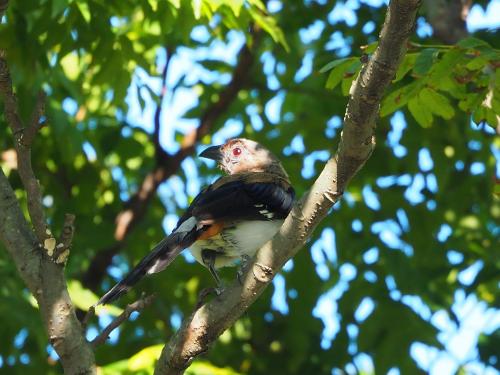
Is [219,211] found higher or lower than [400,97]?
lower

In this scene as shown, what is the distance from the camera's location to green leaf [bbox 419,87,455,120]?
4379mm

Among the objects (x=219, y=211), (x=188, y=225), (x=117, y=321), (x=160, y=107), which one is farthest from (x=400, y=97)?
(x=160, y=107)

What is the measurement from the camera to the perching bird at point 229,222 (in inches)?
190

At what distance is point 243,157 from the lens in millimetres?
7117

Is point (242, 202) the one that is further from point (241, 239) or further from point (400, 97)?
point (400, 97)

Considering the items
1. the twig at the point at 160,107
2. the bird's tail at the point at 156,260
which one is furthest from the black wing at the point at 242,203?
the twig at the point at 160,107

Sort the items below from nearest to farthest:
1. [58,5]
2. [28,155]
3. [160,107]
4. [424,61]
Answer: [28,155], [424,61], [58,5], [160,107]

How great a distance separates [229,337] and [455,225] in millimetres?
2352

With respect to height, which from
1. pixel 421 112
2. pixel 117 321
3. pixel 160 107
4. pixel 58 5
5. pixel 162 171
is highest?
pixel 421 112

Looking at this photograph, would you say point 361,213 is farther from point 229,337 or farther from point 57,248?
point 57,248

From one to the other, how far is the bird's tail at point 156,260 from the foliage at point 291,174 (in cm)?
151

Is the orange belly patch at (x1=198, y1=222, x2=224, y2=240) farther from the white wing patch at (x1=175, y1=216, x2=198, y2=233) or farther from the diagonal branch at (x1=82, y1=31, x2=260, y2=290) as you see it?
the diagonal branch at (x1=82, y1=31, x2=260, y2=290)

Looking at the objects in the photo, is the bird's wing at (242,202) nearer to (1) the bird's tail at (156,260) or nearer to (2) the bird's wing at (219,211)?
(2) the bird's wing at (219,211)

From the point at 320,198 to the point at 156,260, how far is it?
135cm
